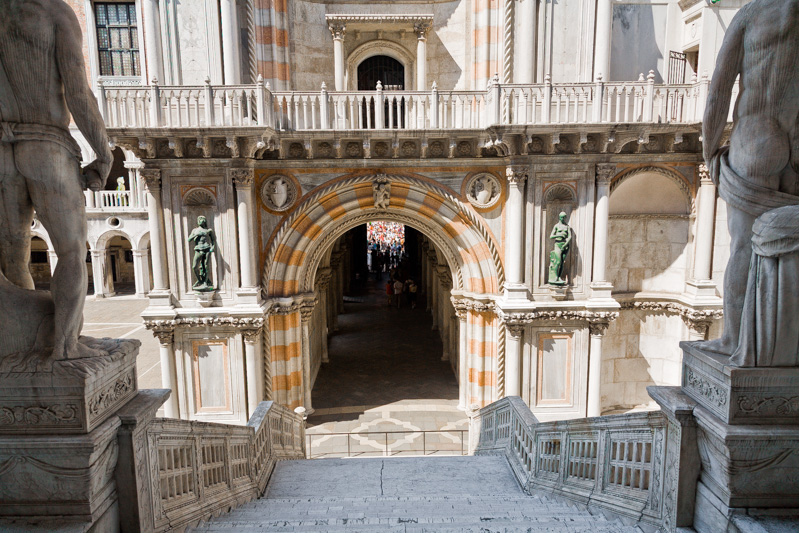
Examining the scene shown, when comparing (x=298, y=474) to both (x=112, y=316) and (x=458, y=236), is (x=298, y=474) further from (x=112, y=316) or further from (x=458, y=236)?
(x=112, y=316)

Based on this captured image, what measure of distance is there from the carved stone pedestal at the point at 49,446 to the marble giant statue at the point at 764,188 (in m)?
4.30

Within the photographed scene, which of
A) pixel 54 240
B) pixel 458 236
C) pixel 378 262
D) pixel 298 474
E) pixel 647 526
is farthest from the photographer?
pixel 378 262

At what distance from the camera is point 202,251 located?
10.2 metres

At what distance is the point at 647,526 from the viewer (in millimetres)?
3957

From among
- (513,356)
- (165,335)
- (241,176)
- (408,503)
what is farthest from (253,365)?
(408,503)

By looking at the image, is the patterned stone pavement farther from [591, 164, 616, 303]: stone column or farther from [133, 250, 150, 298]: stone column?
[133, 250, 150, 298]: stone column

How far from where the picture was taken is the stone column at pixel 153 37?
1032 centimetres

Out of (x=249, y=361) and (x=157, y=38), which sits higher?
(x=157, y=38)

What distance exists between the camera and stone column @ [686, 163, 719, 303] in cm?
1069

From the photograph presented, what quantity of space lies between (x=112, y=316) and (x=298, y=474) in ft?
61.9

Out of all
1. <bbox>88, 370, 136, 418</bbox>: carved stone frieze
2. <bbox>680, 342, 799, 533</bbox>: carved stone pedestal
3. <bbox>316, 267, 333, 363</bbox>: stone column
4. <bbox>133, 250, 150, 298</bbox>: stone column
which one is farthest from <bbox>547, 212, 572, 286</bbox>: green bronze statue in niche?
<bbox>133, 250, 150, 298</bbox>: stone column

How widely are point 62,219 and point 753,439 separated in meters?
4.81

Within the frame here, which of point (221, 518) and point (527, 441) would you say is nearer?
point (221, 518)

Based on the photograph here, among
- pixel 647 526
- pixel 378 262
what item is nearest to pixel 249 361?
pixel 647 526
